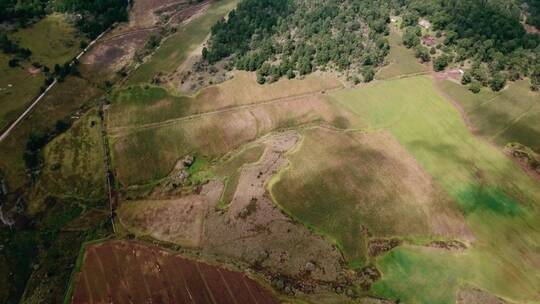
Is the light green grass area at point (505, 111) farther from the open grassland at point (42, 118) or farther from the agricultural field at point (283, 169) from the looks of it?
the open grassland at point (42, 118)

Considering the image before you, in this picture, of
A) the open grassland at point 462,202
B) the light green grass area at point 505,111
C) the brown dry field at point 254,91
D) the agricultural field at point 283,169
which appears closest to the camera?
the open grassland at point 462,202

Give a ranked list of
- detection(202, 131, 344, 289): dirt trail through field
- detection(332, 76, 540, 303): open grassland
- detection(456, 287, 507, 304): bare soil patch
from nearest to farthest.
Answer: detection(456, 287, 507, 304): bare soil patch → detection(332, 76, 540, 303): open grassland → detection(202, 131, 344, 289): dirt trail through field

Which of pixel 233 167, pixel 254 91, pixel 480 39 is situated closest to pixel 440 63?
pixel 480 39

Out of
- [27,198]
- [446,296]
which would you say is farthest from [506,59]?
[27,198]

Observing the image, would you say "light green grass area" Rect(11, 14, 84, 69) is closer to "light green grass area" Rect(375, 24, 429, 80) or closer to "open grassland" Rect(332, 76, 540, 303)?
"open grassland" Rect(332, 76, 540, 303)

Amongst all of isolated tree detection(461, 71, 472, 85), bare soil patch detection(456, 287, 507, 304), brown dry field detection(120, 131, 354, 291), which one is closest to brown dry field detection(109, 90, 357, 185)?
brown dry field detection(120, 131, 354, 291)

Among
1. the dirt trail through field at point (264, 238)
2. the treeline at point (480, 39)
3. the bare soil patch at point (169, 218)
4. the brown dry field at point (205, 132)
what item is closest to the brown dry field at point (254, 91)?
the brown dry field at point (205, 132)
